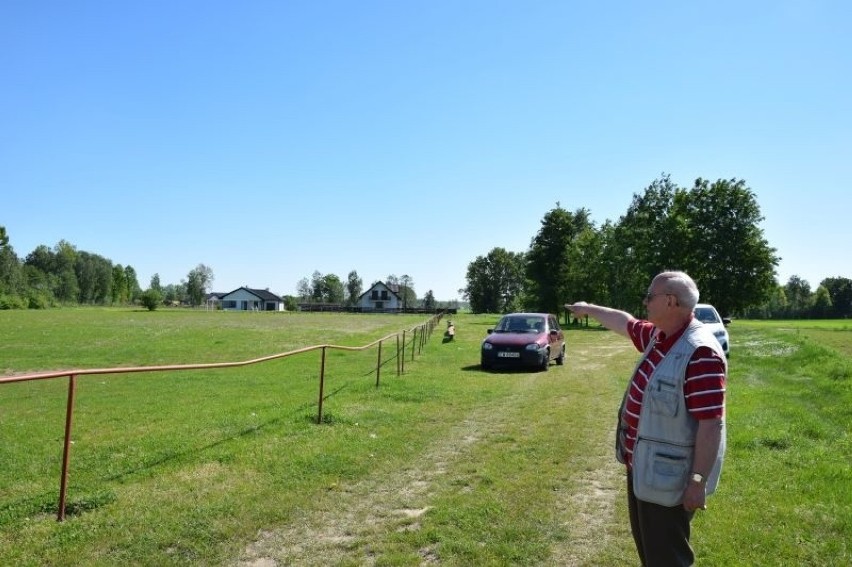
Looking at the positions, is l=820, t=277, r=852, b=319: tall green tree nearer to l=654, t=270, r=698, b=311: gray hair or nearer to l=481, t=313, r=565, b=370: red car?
l=481, t=313, r=565, b=370: red car

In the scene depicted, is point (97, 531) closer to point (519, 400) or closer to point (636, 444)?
point (636, 444)

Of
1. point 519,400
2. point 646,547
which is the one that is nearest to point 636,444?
point 646,547

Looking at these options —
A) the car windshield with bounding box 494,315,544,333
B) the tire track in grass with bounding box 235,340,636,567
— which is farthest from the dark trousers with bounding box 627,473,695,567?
the car windshield with bounding box 494,315,544,333

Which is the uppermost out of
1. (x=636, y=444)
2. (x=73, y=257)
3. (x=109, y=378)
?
(x=73, y=257)

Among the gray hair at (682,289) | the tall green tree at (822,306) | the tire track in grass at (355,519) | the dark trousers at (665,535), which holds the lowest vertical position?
the tire track in grass at (355,519)

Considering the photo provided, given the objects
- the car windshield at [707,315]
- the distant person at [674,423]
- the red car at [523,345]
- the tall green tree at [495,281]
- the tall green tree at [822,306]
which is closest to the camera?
the distant person at [674,423]

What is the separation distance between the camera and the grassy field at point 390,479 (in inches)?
173

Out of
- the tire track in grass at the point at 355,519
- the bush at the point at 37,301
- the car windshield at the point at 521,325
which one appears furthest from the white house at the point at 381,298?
the tire track in grass at the point at 355,519

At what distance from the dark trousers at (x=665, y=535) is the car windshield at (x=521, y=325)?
14813 millimetres

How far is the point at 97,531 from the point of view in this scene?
457cm

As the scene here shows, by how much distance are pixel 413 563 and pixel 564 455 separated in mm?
3558

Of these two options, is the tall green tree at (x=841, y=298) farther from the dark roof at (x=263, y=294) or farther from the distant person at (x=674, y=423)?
the distant person at (x=674, y=423)

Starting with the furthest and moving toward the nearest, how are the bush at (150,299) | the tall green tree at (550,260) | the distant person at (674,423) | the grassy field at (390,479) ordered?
the bush at (150,299) → the tall green tree at (550,260) → the grassy field at (390,479) → the distant person at (674,423)

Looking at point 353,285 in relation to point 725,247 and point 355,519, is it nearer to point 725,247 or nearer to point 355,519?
point 725,247
